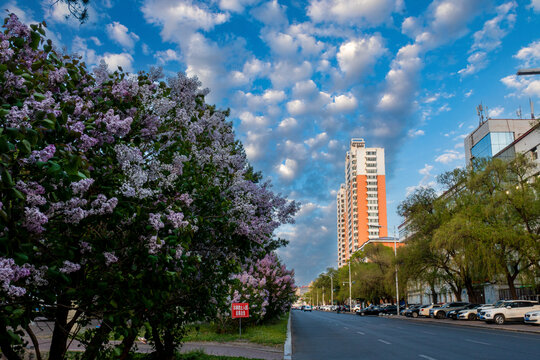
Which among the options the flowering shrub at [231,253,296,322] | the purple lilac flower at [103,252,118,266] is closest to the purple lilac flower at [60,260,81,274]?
the purple lilac flower at [103,252,118,266]

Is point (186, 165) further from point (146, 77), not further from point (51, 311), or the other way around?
point (51, 311)

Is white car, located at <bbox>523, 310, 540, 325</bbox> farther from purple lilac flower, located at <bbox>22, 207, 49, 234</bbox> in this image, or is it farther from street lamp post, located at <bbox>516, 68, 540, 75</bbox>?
purple lilac flower, located at <bbox>22, 207, 49, 234</bbox>

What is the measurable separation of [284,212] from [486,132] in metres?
78.8

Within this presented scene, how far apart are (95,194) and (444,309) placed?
47733 millimetres

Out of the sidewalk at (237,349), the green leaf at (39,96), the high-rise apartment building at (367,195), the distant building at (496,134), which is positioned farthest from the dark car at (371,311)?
the high-rise apartment building at (367,195)

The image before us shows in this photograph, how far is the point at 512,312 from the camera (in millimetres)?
31031

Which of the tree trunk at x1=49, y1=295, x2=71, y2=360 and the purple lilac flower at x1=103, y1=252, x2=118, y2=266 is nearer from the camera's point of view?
the purple lilac flower at x1=103, y1=252, x2=118, y2=266

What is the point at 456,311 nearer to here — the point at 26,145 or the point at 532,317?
the point at 532,317

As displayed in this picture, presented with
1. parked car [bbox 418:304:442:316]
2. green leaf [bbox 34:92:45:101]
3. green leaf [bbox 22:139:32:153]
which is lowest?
parked car [bbox 418:304:442:316]

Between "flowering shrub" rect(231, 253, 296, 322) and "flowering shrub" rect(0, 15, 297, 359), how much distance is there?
7.54 meters

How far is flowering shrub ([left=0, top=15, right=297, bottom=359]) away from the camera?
3.68 metres

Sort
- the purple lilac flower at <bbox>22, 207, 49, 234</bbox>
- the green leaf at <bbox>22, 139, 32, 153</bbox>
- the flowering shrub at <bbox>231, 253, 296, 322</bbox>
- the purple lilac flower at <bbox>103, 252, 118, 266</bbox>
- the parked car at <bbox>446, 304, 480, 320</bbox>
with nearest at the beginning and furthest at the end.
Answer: the green leaf at <bbox>22, 139, 32, 153</bbox> < the purple lilac flower at <bbox>22, 207, 49, 234</bbox> < the purple lilac flower at <bbox>103, 252, 118, 266</bbox> < the flowering shrub at <bbox>231, 253, 296, 322</bbox> < the parked car at <bbox>446, 304, 480, 320</bbox>

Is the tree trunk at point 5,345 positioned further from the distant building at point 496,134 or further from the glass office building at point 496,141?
the glass office building at point 496,141

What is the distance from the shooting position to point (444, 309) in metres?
46.2
